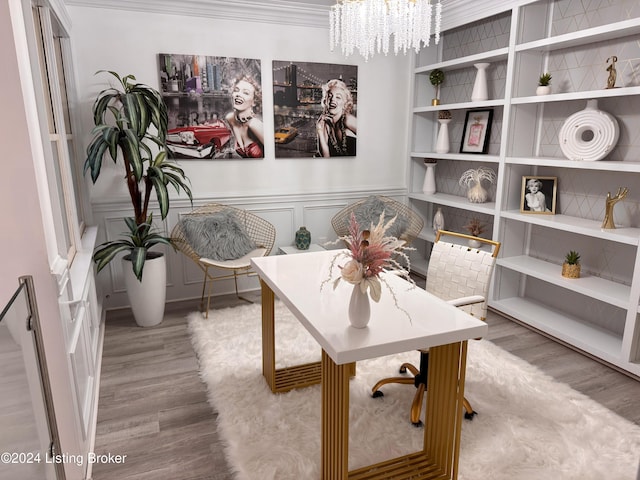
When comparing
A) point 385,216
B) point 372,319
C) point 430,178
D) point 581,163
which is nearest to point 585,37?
point 581,163

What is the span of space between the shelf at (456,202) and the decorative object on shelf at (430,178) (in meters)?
0.05

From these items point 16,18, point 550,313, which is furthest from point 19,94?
point 550,313

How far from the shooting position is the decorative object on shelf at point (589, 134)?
3016mm

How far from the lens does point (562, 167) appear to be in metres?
3.52

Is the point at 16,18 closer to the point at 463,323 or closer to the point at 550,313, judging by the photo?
the point at 463,323

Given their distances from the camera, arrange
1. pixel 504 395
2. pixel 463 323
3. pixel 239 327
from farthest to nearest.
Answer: pixel 239 327, pixel 504 395, pixel 463 323

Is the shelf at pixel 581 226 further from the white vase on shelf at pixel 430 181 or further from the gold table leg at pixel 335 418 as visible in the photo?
the gold table leg at pixel 335 418

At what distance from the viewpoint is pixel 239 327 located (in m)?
3.56

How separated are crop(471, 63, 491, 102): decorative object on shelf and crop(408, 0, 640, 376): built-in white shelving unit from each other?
7cm

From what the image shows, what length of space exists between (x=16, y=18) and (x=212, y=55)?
256cm

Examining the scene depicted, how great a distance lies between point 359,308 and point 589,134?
2.55 meters

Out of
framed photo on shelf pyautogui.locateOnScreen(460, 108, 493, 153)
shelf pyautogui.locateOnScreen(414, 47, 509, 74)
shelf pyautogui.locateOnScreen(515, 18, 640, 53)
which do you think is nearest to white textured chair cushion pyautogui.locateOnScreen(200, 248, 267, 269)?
framed photo on shelf pyautogui.locateOnScreen(460, 108, 493, 153)

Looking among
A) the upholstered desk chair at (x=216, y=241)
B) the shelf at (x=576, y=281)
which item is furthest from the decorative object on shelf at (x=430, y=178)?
the upholstered desk chair at (x=216, y=241)

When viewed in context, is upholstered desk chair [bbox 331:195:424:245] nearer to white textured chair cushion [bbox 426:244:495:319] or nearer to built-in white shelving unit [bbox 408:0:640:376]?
built-in white shelving unit [bbox 408:0:640:376]
